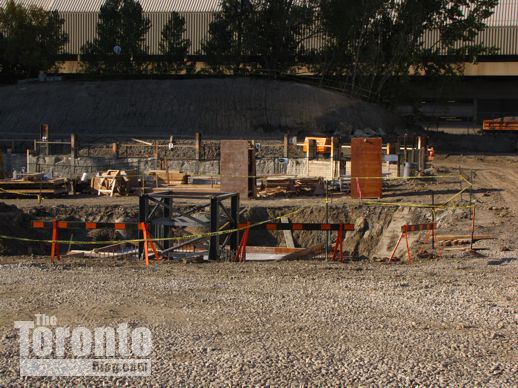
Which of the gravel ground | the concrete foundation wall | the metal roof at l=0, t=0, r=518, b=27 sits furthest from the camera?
the metal roof at l=0, t=0, r=518, b=27

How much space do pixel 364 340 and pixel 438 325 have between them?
126cm

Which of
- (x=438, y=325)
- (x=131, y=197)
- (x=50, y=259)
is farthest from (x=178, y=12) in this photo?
(x=438, y=325)

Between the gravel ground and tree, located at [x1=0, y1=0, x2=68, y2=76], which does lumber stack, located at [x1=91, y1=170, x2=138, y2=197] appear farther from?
tree, located at [x1=0, y1=0, x2=68, y2=76]

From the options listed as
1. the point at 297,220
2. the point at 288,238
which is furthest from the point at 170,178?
the point at 288,238

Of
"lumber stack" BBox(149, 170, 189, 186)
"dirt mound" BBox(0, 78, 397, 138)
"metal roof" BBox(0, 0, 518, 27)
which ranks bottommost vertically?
"lumber stack" BBox(149, 170, 189, 186)

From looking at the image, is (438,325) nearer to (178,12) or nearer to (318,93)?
(318,93)

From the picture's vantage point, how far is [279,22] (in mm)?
57969

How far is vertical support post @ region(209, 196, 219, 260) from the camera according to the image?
17.7 metres

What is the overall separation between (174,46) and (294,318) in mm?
53056

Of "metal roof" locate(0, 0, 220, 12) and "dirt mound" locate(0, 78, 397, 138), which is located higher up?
Answer: "metal roof" locate(0, 0, 220, 12)

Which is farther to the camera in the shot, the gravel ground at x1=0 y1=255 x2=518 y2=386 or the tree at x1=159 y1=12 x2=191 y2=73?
the tree at x1=159 y1=12 x2=191 y2=73

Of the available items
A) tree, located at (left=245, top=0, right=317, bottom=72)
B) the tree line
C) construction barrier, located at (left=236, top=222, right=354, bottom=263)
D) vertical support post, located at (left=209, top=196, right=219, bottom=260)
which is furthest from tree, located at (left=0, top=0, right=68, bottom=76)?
construction barrier, located at (left=236, top=222, right=354, bottom=263)

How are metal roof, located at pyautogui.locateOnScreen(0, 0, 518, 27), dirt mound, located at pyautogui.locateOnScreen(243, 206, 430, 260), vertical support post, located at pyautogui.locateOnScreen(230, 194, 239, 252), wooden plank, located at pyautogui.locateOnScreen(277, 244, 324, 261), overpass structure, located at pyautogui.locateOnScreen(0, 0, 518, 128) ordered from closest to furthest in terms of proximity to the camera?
1. wooden plank, located at pyautogui.locateOnScreen(277, 244, 324, 261)
2. vertical support post, located at pyautogui.locateOnScreen(230, 194, 239, 252)
3. dirt mound, located at pyautogui.locateOnScreen(243, 206, 430, 260)
4. overpass structure, located at pyautogui.locateOnScreen(0, 0, 518, 128)
5. metal roof, located at pyautogui.locateOnScreen(0, 0, 518, 27)
